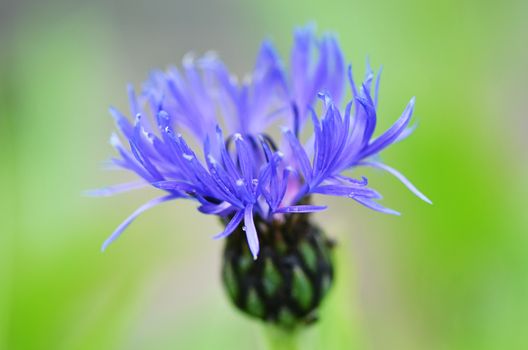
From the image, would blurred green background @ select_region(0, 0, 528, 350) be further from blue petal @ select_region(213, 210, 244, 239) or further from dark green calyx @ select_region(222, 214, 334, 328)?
blue petal @ select_region(213, 210, 244, 239)

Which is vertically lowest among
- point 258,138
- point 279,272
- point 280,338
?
point 280,338

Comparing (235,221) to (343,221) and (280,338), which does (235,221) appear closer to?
(280,338)

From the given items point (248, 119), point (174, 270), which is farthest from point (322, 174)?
point (174, 270)

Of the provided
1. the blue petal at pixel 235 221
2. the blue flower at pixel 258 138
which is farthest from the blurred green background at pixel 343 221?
the blue petal at pixel 235 221

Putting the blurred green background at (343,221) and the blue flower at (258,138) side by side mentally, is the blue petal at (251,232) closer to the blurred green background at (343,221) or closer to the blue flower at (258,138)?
the blue flower at (258,138)

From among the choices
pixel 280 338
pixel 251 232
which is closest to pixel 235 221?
pixel 251 232

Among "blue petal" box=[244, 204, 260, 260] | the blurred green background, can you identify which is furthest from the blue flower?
the blurred green background
